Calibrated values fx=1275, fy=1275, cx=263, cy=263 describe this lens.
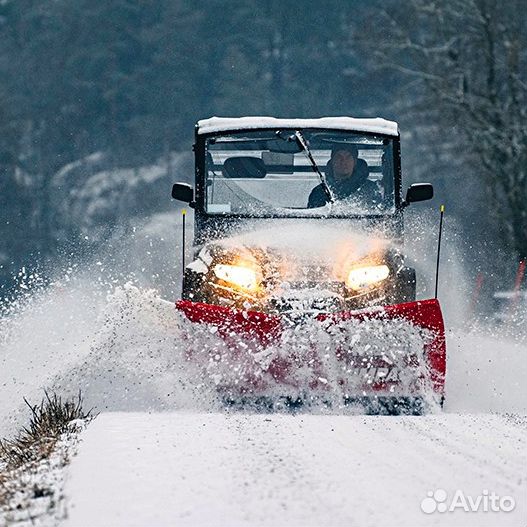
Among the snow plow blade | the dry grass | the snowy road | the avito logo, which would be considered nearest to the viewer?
the snowy road

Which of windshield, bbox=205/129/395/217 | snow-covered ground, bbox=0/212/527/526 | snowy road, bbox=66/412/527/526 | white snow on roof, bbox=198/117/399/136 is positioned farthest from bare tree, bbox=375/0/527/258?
snowy road, bbox=66/412/527/526

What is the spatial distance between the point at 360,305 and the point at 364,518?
3.67 m

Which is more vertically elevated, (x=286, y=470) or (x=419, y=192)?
(x=419, y=192)

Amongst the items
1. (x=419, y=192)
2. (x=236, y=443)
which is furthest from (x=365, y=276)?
(x=236, y=443)

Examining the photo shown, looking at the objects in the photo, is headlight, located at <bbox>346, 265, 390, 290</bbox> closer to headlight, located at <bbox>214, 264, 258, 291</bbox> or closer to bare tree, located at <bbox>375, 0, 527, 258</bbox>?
headlight, located at <bbox>214, 264, 258, 291</bbox>

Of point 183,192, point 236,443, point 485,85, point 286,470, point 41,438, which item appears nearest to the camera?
point 286,470

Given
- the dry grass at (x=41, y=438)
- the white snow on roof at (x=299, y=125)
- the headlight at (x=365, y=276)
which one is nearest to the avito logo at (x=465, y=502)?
the dry grass at (x=41, y=438)

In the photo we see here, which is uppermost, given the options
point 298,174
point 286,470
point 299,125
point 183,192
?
point 299,125

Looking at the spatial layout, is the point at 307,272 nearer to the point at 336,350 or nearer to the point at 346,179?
the point at 336,350

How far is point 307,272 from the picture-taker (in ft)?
27.5

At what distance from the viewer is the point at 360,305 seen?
8.23 meters

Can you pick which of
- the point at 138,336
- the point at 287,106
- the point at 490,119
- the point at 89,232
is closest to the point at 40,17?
the point at 287,106

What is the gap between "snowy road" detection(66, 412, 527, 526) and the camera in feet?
15.4

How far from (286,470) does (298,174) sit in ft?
13.9
